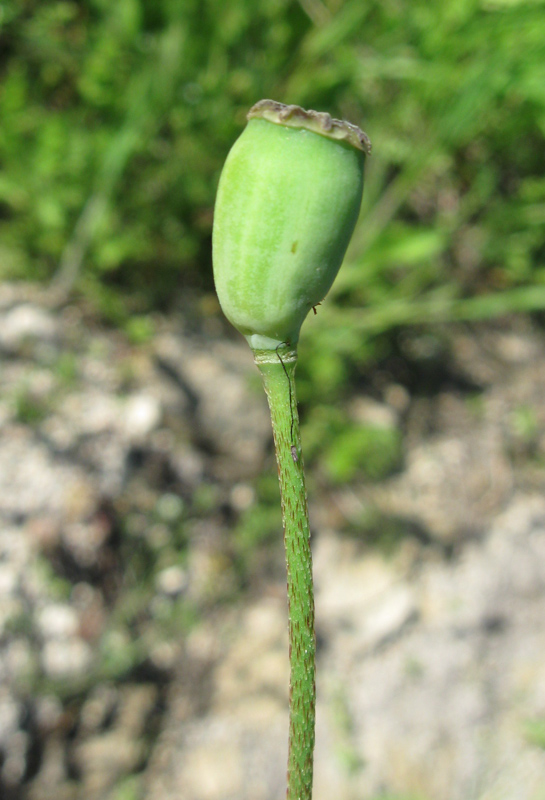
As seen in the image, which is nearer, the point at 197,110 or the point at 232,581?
the point at 197,110

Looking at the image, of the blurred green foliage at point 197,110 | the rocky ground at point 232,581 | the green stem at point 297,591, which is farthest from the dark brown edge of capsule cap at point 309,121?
the rocky ground at point 232,581

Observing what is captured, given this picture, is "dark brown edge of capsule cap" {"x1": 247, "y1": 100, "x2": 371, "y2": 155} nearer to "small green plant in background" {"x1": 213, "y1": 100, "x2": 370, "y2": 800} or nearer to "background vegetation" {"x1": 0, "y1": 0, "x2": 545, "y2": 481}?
"small green plant in background" {"x1": 213, "y1": 100, "x2": 370, "y2": 800}

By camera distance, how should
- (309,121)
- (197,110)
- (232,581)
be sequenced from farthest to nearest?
(232,581)
(197,110)
(309,121)

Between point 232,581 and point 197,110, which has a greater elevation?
point 197,110

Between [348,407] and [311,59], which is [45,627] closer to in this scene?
[348,407]

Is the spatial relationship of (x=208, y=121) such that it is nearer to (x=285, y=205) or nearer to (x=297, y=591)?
(x=285, y=205)

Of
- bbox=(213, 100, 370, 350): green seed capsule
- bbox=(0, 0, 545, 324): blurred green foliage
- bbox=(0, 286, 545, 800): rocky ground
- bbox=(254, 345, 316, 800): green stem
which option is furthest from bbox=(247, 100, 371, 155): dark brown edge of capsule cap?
bbox=(0, 286, 545, 800): rocky ground

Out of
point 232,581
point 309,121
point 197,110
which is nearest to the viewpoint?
point 309,121

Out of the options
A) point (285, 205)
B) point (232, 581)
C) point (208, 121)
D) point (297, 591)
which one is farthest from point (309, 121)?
point (232, 581)

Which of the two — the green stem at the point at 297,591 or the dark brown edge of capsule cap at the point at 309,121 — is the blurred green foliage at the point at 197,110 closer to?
the dark brown edge of capsule cap at the point at 309,121
